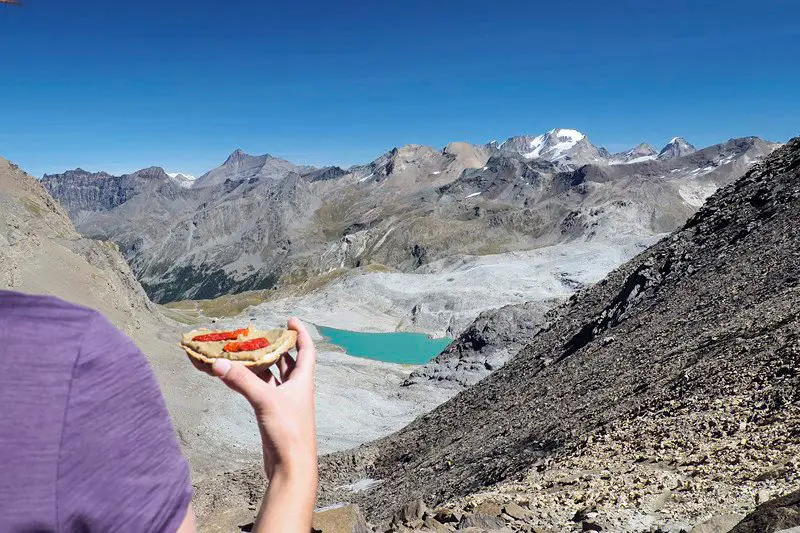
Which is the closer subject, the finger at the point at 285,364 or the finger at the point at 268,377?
the finger at the point at 268,377

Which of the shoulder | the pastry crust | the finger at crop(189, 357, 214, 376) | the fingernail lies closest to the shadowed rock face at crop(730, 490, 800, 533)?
the pastry crust

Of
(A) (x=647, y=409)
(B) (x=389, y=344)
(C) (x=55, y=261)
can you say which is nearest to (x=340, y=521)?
(A) (x=647, y=409)

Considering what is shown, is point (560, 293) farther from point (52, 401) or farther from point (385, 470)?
point (52, 401)

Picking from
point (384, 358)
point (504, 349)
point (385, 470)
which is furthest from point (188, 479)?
point (384, 358)

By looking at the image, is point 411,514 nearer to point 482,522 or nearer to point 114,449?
point 482,522

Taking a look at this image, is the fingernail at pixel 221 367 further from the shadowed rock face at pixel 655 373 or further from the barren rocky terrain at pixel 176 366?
the barren rocky terrain at pixel 176 366

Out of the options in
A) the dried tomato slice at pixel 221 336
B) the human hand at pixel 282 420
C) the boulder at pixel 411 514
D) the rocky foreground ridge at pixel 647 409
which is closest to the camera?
the human hand at pixel 282 420

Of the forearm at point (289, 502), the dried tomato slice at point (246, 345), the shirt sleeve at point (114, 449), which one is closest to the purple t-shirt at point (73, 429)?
the shirt sleeve at point (114, 449)
